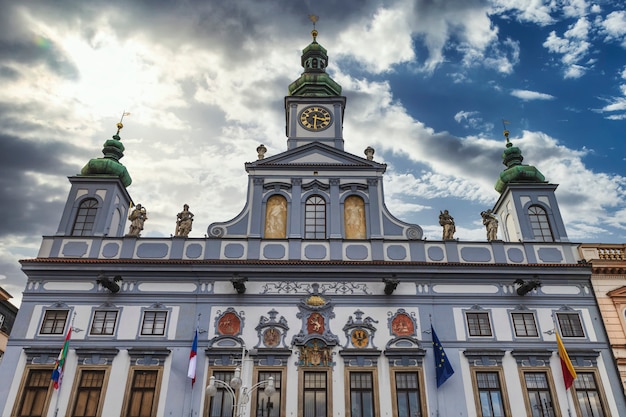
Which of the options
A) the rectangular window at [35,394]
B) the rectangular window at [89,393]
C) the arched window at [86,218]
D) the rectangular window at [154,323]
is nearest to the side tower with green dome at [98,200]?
the arched window at [86,218]

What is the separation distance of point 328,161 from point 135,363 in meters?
14.9

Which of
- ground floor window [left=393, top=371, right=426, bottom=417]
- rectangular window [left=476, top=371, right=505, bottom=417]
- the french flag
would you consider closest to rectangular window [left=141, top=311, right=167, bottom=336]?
the french flag

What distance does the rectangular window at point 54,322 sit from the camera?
25.0 m

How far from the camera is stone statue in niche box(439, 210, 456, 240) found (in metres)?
28.3

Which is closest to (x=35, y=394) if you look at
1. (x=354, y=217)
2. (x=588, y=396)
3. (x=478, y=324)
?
(x=354, y=217)

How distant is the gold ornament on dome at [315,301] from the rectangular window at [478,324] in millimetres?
→ 7184

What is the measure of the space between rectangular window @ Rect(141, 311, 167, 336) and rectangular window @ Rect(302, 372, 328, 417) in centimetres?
728

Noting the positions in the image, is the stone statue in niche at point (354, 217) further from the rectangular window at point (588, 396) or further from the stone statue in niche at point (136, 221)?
the rectangular window at point (588, 396)

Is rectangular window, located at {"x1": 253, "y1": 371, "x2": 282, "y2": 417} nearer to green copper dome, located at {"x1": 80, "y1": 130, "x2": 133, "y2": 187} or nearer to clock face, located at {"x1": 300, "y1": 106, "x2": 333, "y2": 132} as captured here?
green copper dome, located at {"x1": 80, "y1": 130, "x2": 133, "y2": 187}

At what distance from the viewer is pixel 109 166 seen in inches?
1206

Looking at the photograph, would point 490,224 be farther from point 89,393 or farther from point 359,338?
point 89,393

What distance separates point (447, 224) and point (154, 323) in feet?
52.5

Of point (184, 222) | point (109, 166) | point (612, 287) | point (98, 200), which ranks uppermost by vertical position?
point (109, 166)

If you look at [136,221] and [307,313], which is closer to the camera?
[307,313]
